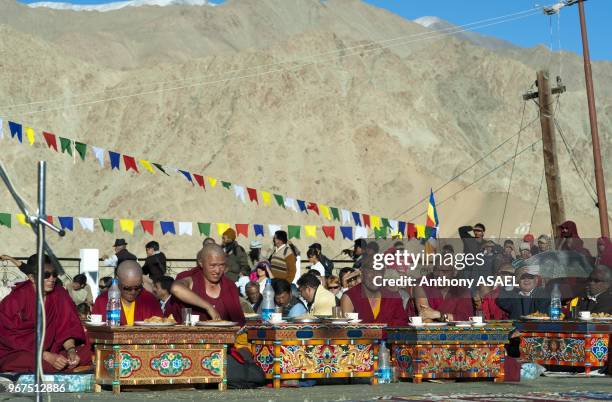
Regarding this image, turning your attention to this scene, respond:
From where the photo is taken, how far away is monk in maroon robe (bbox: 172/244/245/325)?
34.5 ft

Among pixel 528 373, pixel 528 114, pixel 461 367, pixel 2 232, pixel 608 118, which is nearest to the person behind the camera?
pixel 461 367

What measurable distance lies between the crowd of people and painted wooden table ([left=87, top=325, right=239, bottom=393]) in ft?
0.82

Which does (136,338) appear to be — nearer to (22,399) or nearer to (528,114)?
(22,399)

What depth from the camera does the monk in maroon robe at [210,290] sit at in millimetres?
10523

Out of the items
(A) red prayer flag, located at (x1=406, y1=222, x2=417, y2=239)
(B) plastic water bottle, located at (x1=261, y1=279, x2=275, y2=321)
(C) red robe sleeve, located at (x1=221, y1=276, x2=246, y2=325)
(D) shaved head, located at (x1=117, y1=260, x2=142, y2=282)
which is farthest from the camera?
(A) red prayer flag, located at (x1=406, y1=222, x2=417, y2=239)

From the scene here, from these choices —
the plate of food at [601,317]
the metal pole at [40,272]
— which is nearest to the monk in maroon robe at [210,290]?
the metal pole at [40,272]

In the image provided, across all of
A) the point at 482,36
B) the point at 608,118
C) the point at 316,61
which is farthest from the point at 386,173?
the point at 482,36

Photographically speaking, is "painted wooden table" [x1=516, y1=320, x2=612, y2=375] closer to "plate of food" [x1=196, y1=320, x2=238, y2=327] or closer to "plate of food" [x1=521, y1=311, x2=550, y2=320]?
"plate of food" [x1=521, y1=311, x2=550, y2=320]

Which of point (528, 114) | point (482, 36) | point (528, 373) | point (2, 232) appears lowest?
point (528, 373)

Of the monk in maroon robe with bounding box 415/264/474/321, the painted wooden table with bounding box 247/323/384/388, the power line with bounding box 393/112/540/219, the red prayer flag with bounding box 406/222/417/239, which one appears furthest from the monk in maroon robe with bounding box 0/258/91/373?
the power line with bounding box 393/112/540/219

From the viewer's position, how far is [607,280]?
46.9 ft

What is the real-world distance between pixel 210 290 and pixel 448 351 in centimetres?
278

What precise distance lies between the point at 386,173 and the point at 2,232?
18358 millimetres

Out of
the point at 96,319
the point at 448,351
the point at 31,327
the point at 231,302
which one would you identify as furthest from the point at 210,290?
the point at 448,351
